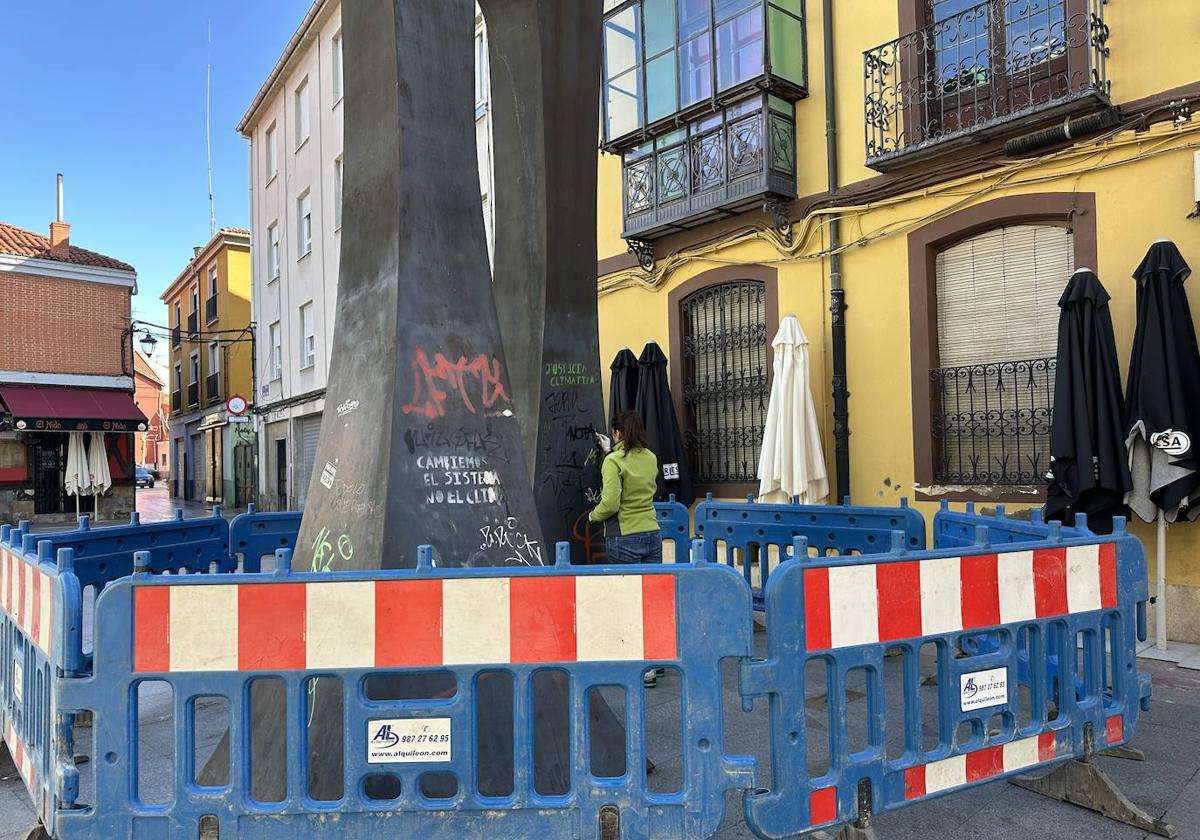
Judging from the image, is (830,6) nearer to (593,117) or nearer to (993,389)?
(993,389)

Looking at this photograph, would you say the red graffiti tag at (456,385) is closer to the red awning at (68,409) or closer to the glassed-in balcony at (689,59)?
the glassed-in balcony at (689,59)

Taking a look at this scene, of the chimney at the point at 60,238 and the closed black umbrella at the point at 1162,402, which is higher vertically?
the chimney at the point at 60,238

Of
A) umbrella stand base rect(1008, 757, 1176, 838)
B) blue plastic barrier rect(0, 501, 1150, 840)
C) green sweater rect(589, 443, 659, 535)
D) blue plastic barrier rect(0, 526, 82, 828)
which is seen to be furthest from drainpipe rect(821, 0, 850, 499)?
blue plastic barrier rect(0, 526, 82, 828)

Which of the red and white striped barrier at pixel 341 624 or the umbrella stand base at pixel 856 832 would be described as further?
the umbrella stand base at pixel 856 832

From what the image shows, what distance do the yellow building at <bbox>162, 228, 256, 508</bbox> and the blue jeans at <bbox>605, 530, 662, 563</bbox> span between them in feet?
79.4

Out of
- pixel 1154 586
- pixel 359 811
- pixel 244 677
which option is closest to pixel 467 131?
pixel 244 677

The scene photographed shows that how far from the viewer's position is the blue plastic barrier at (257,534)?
614 centimetres

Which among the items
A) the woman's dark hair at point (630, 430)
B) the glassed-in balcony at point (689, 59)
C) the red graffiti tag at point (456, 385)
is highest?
the glassed-in balcony at point (689, 59)

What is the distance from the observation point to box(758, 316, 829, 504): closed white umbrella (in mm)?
9531

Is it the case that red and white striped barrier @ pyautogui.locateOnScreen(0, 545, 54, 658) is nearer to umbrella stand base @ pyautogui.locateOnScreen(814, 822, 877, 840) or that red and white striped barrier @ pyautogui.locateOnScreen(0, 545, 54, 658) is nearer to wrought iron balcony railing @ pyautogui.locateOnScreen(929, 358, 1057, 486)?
umbrella stand base @ pyautogui.locateOnScreen(814, 822, 877, 840)

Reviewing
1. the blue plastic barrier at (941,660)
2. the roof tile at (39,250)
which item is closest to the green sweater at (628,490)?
the blue plastic barrier at (941,660)

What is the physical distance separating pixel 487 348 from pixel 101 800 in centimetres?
242

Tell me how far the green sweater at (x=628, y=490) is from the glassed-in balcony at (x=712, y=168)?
5.84 meters

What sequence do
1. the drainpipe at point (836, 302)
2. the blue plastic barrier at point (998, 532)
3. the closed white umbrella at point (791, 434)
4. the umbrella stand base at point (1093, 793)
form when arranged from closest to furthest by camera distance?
the umbrella stand base at point (1093, 793)
the blue plastic barrier at point (998, 532)
the closed white umbrella at point (791, 434)
the drainpipe at point (836, 302)
